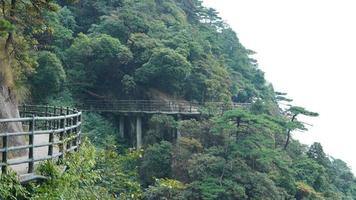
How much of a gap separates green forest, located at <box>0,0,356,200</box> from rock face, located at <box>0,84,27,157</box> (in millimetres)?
359

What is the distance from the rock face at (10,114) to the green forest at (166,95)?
36 cm

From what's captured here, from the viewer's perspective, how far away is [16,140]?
1020 cm

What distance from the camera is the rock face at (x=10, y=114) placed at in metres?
9.95

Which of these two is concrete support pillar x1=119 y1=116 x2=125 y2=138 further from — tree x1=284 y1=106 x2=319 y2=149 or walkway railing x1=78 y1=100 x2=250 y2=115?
tree x1=284 y1=106 x2=319 y2=149

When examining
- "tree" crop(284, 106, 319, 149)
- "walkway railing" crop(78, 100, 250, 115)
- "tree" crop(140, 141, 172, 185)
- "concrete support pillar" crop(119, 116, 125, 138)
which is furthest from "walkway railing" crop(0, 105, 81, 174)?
"concrete support pillar" crop(119, 116, 125, 138)

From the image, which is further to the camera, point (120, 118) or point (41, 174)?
A: point (120, 118)

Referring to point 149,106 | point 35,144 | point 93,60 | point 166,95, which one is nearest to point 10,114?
point 35,144

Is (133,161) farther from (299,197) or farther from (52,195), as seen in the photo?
(52,195)

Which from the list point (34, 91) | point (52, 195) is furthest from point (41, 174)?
point (34, 91)

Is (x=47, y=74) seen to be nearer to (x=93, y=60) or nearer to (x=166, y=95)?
(x=93, y=60)

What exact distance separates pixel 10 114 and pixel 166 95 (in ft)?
86.2

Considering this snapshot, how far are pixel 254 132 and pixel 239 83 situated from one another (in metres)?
19.0

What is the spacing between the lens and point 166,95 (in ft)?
123

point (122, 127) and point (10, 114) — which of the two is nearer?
point (10, 114)
